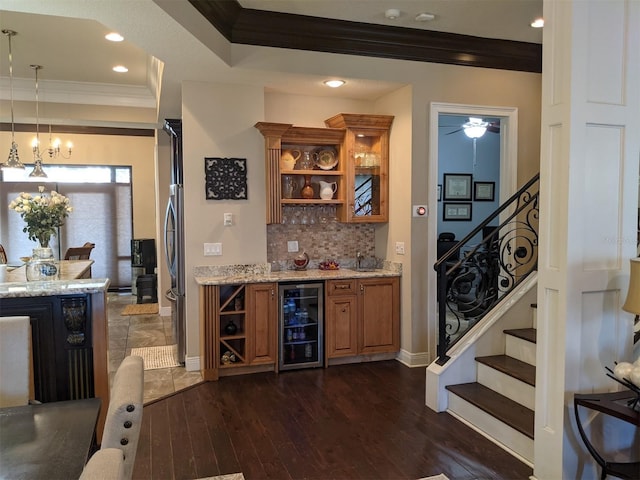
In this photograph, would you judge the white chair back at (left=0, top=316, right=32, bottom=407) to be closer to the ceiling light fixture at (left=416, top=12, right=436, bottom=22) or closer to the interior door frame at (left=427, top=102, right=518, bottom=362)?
the interior door frame at (left=427, top=102, right=518, bottom=362)

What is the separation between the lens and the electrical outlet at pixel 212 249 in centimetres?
460

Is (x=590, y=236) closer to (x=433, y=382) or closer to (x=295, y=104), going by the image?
(x=433, y=382)

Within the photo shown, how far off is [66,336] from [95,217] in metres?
6.82

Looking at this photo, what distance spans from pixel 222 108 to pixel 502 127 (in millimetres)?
2902

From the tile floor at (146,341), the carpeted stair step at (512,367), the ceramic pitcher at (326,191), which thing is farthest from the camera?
the ceramic pitcher at (326,191)

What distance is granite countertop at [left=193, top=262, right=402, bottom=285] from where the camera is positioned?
4.42 meters

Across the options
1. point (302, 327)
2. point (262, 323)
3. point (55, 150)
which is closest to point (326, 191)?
point (302, 327)

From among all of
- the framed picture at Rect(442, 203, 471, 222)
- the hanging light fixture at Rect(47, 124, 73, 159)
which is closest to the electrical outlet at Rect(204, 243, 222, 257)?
the framed picture at Rect(442, 203, 471, 222)

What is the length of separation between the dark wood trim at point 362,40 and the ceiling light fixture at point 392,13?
0.80ft

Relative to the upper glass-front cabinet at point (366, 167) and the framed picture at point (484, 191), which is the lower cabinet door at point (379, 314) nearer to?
the upper glass-front cabinet at point (366, 167)

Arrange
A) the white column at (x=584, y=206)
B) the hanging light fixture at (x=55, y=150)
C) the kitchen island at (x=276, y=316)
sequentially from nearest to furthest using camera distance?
the white column at (x=584, y=206) < the kitchen island at (x=276, y=316) < the hanging light fixture at (x=55, y=150)

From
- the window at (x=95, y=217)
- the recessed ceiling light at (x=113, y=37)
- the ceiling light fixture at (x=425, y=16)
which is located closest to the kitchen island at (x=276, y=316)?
the ceiling light fixture at (x=425, y=16)

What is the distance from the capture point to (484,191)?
8.55m

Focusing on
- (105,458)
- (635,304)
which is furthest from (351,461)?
(105,458)
